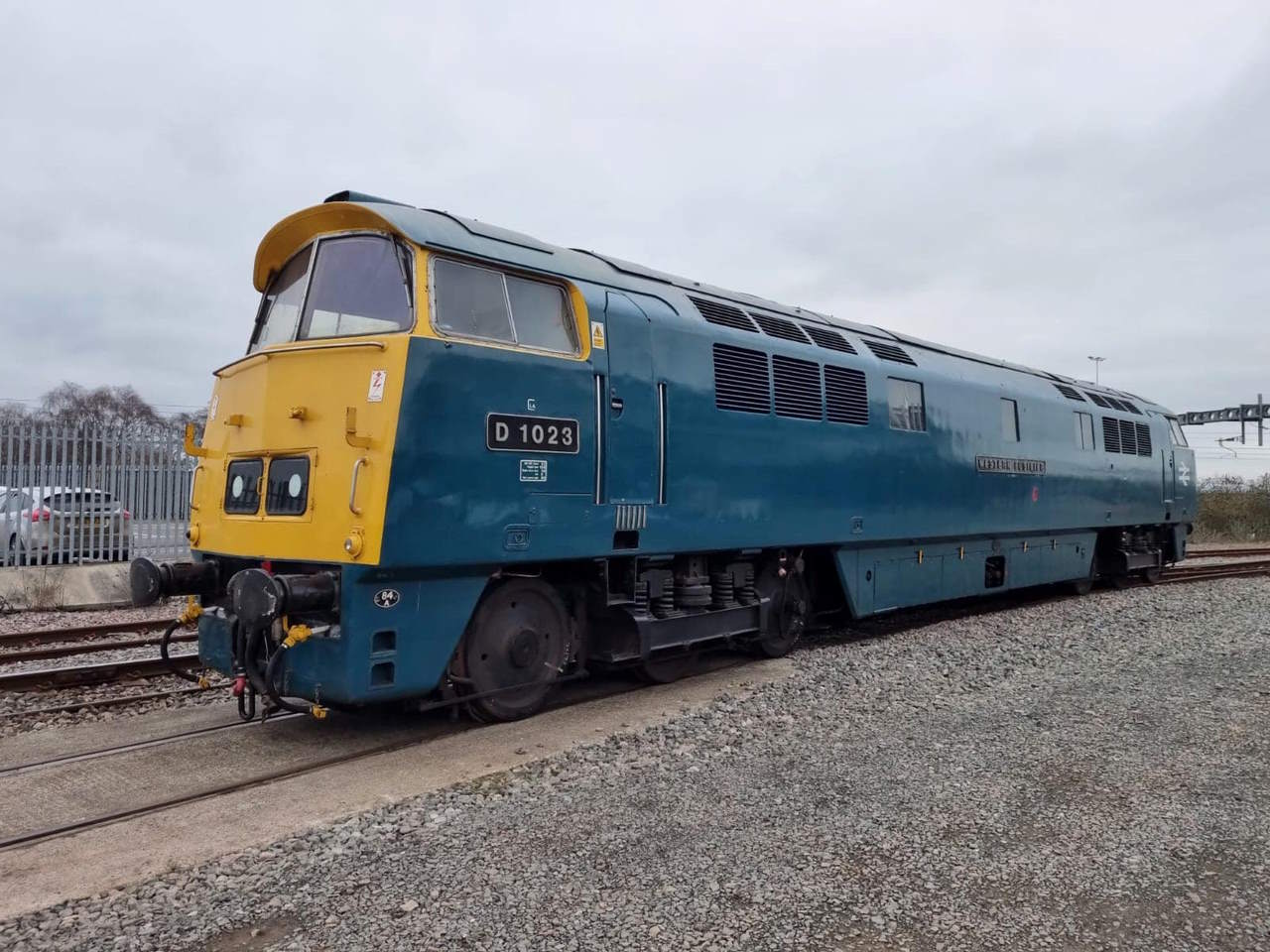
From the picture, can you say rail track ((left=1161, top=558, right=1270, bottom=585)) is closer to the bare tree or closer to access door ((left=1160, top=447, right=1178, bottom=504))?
access door ((left=1160, top=447, right=1178, bottom=504))

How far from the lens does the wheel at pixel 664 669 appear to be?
7.27m

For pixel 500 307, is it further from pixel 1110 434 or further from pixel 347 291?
pixel 1110 434

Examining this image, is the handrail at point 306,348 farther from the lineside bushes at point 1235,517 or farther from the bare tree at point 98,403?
the bare tree at point 98,403

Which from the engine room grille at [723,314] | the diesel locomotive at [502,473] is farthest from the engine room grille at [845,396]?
the engine room grille at [723,314]

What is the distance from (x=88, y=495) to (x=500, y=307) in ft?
32.7

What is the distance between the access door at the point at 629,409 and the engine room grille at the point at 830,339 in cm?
265

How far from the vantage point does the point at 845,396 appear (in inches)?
347

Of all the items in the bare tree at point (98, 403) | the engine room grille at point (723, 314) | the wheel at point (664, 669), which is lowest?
the wheel at point (664, 669)

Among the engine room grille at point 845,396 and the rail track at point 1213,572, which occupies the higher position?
the engine room grille at point 845,396

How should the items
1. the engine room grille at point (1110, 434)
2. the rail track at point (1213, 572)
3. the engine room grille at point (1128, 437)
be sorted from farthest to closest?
the rail track at point (1213, 572) → the engine room grille at point (1128, 437) → the engine room grille at point (1110, 434)

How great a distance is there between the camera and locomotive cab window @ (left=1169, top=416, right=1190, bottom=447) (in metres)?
17.2

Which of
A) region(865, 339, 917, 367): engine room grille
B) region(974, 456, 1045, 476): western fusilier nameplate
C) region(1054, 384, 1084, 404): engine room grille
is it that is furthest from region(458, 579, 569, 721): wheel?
region(1054, 384, 1084, 404): engine room grille

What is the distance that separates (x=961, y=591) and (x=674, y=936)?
867 cm

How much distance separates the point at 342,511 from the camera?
16.7ft
